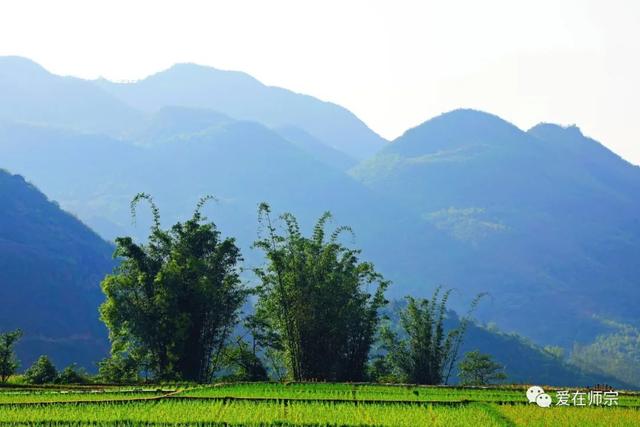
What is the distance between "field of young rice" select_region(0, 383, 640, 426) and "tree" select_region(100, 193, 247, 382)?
548 cm

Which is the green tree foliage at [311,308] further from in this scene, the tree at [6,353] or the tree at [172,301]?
the tree at [6,353]

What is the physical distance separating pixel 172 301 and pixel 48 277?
98140 mm

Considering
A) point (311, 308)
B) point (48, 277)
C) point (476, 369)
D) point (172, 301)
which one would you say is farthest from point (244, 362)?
point (48, 277)

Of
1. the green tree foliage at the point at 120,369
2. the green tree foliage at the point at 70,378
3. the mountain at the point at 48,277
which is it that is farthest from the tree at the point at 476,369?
the mountain at the point at 48,277

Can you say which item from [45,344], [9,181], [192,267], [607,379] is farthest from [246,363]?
[9,181]

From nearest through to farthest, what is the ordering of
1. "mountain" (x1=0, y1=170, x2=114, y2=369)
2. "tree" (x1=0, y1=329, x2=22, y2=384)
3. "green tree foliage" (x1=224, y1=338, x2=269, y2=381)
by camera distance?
"tree" (x1=0, y1=329, x2=22, y2=384) < "green tree foliage" (x1=224, y1=338, x2=269, y2=381) < "mountain" (x1=0, y1=170, x2=114, y2=369)

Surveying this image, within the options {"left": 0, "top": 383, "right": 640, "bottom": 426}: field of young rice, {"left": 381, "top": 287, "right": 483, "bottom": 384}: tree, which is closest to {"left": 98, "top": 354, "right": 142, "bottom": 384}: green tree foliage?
{"left": 0, "top": 383, "right": 640, "bottom": 426}: field of young rice

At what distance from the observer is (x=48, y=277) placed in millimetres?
118500

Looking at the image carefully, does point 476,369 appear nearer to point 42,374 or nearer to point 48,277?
point 42,374

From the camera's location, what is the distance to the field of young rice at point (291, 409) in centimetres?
1670

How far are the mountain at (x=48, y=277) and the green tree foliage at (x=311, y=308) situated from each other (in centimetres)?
6998

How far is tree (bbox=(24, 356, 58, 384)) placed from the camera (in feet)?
89.4

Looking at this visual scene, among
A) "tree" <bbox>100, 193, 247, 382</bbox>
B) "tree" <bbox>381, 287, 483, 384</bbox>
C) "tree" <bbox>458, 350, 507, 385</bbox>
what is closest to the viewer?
"tree" <bbox>100, 193, 247, 382</bbox>

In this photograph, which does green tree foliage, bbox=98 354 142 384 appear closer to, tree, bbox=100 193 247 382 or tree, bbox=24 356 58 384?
tree, bbox=100 193 247 382
